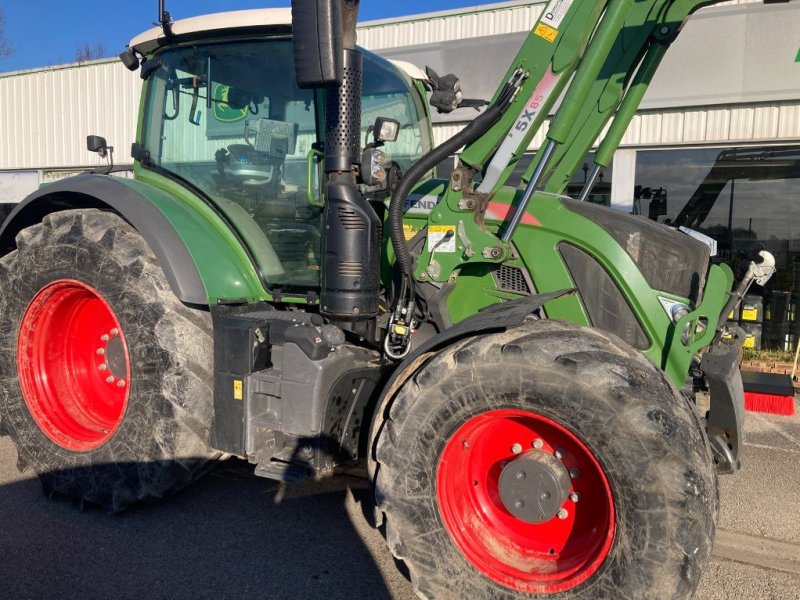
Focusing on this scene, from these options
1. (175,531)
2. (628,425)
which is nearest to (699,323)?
(628,425)

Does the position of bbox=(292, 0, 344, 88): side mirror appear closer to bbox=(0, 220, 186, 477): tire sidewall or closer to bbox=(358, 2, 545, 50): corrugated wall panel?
bbox=(0, 220, 186, 477): tire sidewall

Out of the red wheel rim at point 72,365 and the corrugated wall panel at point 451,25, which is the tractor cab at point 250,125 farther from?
the corrugated wall panel at point 451,25

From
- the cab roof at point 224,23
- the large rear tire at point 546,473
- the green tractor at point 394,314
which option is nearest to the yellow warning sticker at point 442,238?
the green tractor at point 394,314

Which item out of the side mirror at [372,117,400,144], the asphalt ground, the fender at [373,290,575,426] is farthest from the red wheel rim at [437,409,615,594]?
the side mirror at [372,117,400,144]

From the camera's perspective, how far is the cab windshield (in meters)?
3.24

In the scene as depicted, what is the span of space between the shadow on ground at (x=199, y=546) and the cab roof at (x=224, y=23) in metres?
2.56

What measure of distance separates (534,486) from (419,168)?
56.2 inches

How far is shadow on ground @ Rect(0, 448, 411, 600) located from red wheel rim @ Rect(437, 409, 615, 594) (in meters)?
0.47

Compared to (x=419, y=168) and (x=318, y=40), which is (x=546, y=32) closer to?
(x=419, y=168)

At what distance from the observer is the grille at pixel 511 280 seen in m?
3.04

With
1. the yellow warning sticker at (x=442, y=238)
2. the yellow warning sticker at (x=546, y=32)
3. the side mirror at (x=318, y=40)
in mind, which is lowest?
the yellow warning sticker at (x=442, y=238)

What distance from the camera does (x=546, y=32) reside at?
114 inches

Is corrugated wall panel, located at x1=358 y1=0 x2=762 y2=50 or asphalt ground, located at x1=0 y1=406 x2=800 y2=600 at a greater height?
corrugated wall panel, located at x1=358 y1=0 x2=762 y2=50

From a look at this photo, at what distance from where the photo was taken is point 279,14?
10.1 feet
